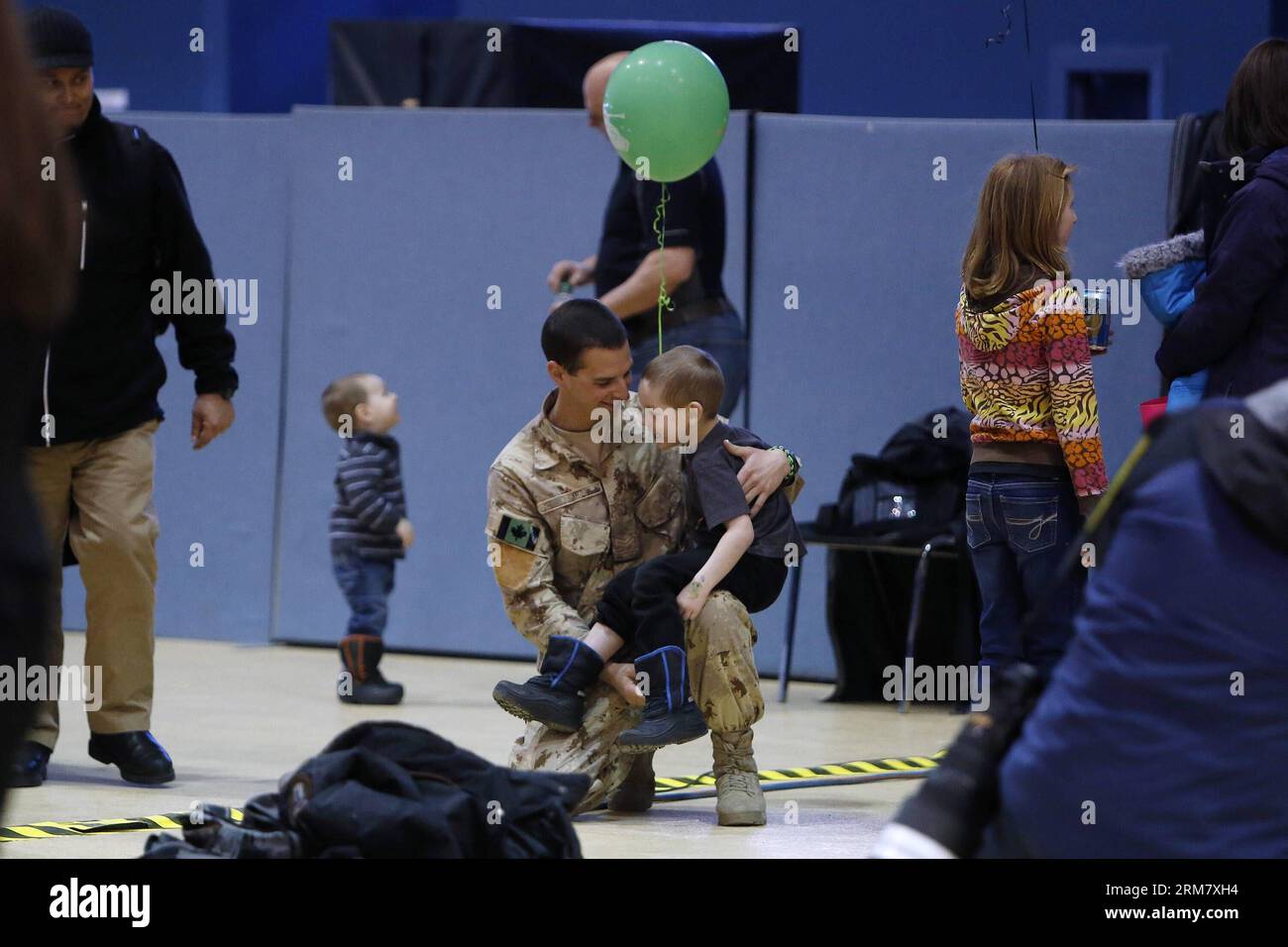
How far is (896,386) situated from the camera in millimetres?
7082

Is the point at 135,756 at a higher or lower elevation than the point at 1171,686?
lower

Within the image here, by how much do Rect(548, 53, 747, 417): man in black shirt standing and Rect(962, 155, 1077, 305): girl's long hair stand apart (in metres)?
1.13

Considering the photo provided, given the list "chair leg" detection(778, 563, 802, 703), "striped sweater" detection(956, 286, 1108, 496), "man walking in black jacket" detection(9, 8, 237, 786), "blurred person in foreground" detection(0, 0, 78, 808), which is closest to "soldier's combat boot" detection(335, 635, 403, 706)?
"chair leg" detection(778, 563, 802, 703)

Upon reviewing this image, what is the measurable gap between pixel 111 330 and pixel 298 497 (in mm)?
2932

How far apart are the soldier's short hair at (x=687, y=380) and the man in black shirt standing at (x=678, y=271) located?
865 millimetres

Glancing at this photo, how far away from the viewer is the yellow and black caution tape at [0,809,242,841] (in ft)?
13.3

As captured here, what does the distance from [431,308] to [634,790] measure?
3.53 m

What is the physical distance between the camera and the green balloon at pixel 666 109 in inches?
194

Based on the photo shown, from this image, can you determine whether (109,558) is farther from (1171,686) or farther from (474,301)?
(1171,686)

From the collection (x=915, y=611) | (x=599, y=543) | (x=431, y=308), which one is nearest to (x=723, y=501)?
(x=599, y=543)

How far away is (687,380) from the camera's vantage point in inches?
171

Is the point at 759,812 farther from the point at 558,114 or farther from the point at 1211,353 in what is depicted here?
the point at 558,114

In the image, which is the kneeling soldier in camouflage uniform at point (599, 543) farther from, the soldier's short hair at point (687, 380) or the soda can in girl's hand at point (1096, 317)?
the soda can in girl's hand at point (1096, 317)

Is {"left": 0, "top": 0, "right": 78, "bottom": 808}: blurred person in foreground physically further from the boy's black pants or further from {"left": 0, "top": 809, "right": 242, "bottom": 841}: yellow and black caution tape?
the boy's black pants
